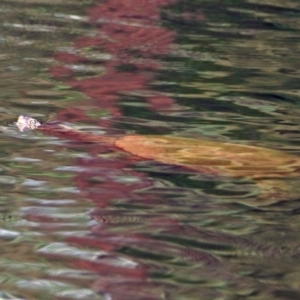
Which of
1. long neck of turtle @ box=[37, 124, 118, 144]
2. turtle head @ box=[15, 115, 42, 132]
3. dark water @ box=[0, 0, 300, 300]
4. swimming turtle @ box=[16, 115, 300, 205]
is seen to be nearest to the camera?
dark water @ box=[0, 0, 300, 300]

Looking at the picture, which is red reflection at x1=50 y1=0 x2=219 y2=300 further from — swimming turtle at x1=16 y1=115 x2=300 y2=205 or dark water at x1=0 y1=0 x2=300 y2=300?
swimming turtle at x1=16 y1=115 x2=300 y2=205

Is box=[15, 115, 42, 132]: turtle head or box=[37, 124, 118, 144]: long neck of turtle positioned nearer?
box=[37, 124, 118, 144]: long neck of turtle

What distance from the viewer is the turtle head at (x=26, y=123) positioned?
3.72 m

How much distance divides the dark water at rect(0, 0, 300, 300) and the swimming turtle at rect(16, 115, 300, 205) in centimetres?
3

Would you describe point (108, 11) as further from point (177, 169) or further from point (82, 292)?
point (82, 292)

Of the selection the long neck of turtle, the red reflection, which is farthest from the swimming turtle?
the red reflection

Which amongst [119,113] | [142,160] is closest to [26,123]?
[119,113]

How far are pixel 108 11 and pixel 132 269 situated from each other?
372 cm

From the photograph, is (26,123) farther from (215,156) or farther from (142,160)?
(215,156)

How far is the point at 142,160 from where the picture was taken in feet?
11.2

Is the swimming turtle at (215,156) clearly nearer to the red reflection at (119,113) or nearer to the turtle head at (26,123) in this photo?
the turtle head at (26,123)

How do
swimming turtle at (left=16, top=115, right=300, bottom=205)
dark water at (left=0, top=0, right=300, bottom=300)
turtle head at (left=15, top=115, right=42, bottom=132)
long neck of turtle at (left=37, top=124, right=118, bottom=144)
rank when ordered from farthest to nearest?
turtle head at (left=15, top=115, right=42, bottom=132)
long neck of turtle at (left=37, top=124, right=118, bottom=144)
swimming turtle at (left=16, top=115, right=300, bottom=205)
dark water at (left=0, top=0, right=300, bottom=300)

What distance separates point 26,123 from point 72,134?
211 mm

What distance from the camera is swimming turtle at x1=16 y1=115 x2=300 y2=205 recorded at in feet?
10.6
